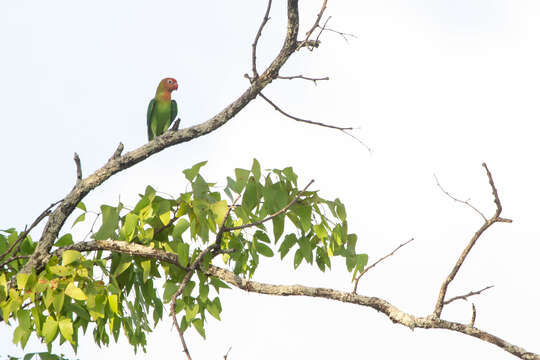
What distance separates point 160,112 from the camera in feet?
29.7

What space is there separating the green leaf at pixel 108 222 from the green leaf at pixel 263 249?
1191 mm

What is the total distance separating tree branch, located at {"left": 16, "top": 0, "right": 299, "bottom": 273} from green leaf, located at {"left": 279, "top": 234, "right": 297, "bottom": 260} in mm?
1184

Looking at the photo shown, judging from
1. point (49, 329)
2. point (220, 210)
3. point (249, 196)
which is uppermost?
point (249, 196)

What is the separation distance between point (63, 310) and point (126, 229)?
820 millimetres

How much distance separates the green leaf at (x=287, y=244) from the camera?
521 cm

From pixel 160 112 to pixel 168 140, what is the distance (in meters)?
3.68

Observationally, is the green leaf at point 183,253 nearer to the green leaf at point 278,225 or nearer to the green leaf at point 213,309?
the green leaf at point 213,309

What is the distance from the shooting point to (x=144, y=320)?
5438 mm

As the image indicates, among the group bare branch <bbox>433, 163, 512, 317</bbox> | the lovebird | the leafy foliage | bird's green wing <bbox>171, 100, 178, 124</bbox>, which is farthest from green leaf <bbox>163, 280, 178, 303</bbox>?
bird's green wing <bbox>171, 100, 178, 124</bbox>

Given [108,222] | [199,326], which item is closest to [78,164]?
[108,222]

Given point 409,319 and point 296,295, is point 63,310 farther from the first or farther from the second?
point 409,319

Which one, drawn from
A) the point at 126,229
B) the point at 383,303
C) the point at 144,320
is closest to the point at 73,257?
the point at 126,229

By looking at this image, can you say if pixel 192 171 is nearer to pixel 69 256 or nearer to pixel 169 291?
pixel 169 291

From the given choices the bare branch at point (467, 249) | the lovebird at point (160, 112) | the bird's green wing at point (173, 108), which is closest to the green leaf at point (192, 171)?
the bare branch at point (467, 249)
